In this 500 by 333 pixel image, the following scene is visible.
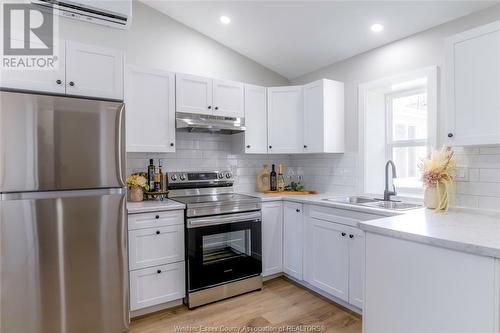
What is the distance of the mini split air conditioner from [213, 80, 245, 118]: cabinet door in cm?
117

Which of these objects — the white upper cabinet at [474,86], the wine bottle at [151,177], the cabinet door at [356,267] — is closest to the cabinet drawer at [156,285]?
the wine bottle at [151,177]

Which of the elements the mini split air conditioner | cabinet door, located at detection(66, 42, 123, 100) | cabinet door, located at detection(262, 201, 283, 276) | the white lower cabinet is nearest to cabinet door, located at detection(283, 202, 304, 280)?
cabinet door, located at detection(262, 201, 283, 276)

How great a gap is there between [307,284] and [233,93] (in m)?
2.14

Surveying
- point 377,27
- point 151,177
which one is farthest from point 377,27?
point 151,177

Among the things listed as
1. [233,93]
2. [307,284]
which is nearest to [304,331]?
[307,284]

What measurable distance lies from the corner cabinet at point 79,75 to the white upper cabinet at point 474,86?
2386mm

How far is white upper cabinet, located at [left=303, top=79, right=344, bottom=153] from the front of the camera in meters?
3.11

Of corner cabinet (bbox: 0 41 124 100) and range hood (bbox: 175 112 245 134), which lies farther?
range hood (bbox: 175 112 245 134)

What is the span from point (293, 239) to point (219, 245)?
0.77 m

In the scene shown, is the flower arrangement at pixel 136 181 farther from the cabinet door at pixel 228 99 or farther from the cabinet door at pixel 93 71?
the cabinet door at pixel 228 99

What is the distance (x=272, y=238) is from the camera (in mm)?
3027

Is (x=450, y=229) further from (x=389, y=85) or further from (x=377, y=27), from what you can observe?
(x=377, y=27)

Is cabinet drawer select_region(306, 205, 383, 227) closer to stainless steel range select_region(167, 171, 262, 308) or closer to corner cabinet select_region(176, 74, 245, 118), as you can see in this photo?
stainless steel range select_region(167, 171, 262, 308)

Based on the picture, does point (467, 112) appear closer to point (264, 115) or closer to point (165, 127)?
point (264, 115)
